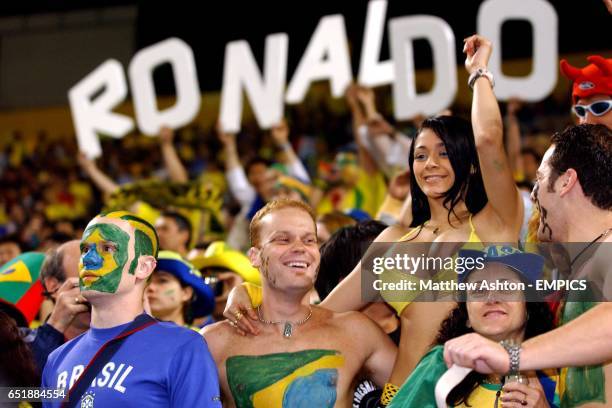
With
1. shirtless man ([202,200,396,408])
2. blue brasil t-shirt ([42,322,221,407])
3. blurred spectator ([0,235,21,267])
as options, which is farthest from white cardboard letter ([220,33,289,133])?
blue brasil t-shirt ([42,322,221,407])

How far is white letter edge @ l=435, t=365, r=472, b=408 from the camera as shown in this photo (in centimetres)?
284

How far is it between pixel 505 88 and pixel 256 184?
2.36m

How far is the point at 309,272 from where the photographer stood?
3824 millimetres

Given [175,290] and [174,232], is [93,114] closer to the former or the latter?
[174,232]

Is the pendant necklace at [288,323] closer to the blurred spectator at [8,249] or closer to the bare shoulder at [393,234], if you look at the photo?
the bare shoulder at [393,234]

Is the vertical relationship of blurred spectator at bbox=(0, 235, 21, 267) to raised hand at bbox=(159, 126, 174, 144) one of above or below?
below

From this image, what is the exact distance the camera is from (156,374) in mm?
3338

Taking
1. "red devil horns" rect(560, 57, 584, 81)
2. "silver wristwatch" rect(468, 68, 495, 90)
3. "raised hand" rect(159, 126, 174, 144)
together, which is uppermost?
"red devil horns" rect(560, 57, 584, 81)

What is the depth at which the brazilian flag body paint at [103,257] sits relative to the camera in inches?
140

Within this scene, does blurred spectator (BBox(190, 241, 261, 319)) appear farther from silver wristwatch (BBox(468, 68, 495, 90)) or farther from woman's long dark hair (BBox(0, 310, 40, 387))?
silver wristwatch (BBox(468, 68, 495, 90))

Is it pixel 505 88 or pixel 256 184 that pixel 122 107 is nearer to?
pixel 256 184

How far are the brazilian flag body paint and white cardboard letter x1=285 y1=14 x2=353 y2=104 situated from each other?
439cm

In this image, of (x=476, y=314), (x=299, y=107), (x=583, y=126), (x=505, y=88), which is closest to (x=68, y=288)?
(x=476, y=314)
